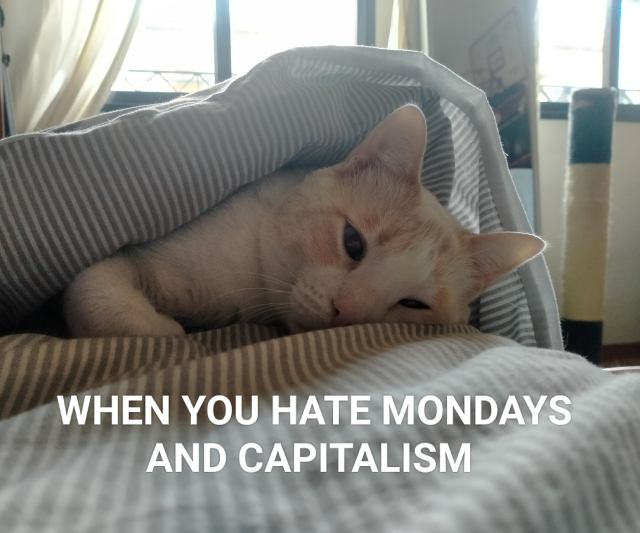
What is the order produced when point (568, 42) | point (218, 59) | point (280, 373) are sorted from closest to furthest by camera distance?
point (280, 373), point (218, 59), point (568, 42)

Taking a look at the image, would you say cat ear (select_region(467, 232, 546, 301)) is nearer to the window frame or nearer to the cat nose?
the cat nose

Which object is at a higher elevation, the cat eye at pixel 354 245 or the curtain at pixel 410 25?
the curtain at pixel 410 25

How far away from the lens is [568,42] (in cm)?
303

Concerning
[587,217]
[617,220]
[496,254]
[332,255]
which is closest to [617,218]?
[617,220]

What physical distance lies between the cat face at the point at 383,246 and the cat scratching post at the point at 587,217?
138 centimetres

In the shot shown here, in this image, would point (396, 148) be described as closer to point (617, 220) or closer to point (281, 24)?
point (281, 24)

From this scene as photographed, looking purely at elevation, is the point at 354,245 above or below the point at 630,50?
below

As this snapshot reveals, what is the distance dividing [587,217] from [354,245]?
5.32 feet

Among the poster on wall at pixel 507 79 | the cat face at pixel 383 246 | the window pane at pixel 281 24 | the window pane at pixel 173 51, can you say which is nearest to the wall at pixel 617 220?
the poster on wall at pixel 507 79

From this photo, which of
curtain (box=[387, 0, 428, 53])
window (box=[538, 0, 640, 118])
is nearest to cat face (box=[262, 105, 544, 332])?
curtain (box=[387, 0, 428, 53])

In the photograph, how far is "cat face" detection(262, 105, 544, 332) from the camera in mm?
739

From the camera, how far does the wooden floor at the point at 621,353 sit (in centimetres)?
265

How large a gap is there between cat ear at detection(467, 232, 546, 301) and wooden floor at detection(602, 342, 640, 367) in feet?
7.20

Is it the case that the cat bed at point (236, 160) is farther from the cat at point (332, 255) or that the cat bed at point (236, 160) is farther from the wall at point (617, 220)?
the wall at point (617, 220)
